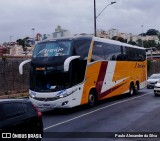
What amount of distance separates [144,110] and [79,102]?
3.30 m

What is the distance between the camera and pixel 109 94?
23.7 meters

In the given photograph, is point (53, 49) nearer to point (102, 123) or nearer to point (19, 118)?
point (102, 123)

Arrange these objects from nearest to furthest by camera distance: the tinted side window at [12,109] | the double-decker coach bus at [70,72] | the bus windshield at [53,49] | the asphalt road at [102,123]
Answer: the tinted side window at [12,109] → the asphalt road at [102,123] → the double-decker coach bus at [70,72] → the bus windshield at [53,49]

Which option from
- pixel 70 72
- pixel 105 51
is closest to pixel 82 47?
pixel 70 72

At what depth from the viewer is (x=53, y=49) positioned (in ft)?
63.9

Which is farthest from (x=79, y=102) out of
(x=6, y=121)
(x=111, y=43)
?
(x=6, y=121)

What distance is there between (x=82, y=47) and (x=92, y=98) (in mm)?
2976

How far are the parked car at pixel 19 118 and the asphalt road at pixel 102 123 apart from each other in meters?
1.51

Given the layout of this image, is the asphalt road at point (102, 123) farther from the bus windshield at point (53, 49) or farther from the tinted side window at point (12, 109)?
the bus windshield at point (53, 49)

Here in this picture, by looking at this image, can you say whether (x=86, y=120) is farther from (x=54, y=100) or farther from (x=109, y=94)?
(x=109, y=94)

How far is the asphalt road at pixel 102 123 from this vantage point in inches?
485

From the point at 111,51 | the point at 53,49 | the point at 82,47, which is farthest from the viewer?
the point at 111,51

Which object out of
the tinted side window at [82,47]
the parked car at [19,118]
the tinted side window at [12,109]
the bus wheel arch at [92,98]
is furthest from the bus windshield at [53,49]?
the tinted side window at [12,109]

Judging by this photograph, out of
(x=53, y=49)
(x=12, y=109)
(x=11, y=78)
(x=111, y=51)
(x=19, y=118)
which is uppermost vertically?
(x=53, y=49)
